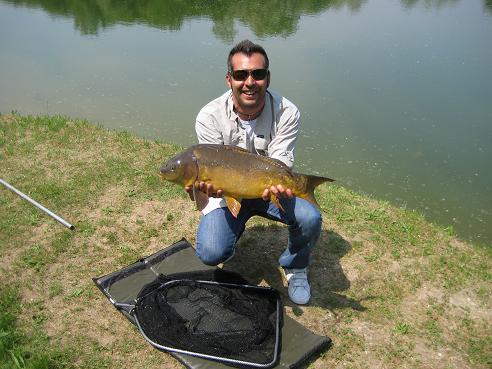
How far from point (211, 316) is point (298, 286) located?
0.58m

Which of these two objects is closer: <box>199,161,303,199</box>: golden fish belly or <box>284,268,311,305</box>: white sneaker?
<box>199,161,303,199</box>: golden fish belly

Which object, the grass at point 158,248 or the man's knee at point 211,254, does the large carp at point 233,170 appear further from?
the grass at point 158,248

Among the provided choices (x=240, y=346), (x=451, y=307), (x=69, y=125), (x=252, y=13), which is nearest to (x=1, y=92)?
(x=69, y=125)

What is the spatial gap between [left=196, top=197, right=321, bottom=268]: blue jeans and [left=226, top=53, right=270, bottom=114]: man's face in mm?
570

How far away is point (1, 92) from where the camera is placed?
7.46 meters

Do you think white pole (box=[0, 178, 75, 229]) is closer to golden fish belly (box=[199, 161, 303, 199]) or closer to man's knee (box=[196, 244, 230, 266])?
man's knee (box=[196, 244, 230, 266])

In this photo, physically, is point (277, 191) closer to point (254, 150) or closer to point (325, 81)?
point (254, 150)

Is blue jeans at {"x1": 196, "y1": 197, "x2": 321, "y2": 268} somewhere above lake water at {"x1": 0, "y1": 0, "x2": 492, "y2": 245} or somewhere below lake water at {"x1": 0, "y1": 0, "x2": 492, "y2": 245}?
above

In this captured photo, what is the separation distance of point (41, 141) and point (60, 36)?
23.4 feet

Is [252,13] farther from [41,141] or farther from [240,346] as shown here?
[240,346]

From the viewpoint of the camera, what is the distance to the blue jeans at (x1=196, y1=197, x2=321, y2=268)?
2703 mm

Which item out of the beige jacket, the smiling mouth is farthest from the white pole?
the smiling mouth

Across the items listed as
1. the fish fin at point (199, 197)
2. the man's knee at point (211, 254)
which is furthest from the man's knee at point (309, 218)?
the fish fin at point (199, 197)

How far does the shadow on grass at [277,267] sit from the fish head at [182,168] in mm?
989
